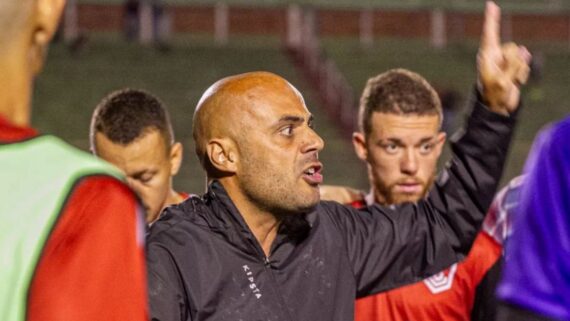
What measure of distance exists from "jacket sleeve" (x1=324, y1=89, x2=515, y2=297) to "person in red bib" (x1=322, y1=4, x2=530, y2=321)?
59 centimetres

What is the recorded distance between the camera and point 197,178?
1538 cm

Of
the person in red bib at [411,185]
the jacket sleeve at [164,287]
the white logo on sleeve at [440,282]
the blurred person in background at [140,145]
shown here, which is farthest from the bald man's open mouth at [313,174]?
the blurred person in background at [140,145]

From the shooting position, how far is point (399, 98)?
13.9 ft

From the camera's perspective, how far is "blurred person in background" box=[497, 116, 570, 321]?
1.99 m

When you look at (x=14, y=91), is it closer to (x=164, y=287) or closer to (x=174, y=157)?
(x=164, y=287)

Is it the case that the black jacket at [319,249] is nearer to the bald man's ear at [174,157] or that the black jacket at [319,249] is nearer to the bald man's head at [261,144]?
the bald man's head at [261,144]

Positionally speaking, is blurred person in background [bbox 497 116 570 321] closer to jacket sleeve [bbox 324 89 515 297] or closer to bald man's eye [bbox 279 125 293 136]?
jacket sleeve [bbox 324 89 515 297]

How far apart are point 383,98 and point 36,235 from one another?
304 cm

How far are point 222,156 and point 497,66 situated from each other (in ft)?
2.67

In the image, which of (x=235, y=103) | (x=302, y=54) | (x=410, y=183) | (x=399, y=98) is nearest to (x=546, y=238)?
(x=235, y=103)

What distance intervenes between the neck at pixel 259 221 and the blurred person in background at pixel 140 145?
3.49ft

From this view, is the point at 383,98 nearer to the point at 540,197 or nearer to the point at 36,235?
the point at 540,197

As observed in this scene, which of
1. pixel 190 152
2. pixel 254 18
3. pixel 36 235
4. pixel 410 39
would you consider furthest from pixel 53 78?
pixel 36 235

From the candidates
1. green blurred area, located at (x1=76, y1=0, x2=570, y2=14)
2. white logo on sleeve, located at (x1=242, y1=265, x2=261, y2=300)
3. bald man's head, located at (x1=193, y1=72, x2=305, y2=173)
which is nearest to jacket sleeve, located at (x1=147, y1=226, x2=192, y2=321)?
white logo on sleeve, located at (x1=242, y1=265, x2=261, y2=300)
